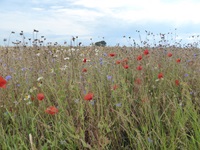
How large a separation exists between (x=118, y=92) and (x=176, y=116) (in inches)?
28.0

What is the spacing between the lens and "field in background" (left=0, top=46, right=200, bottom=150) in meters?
2.14

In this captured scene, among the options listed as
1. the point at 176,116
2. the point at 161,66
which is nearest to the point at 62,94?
the point at 176,116

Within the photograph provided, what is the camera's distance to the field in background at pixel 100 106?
7.04ft

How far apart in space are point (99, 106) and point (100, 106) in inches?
10.2

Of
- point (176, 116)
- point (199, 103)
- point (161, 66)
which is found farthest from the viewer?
point (161, 66)

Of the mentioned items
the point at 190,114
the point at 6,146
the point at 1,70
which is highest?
the point at 1,70

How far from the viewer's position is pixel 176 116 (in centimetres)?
229

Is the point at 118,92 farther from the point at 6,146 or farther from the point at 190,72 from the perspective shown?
the point at 190,72

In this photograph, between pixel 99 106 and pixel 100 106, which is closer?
pixel 99 106

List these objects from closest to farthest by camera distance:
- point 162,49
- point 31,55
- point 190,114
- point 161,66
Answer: point 190,114
point 161,66
point 31,55
point 162,49

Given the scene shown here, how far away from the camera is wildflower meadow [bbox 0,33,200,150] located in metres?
2.13

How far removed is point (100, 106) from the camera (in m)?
2.63

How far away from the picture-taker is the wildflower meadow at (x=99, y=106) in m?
2.13

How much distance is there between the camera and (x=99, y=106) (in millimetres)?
2373
